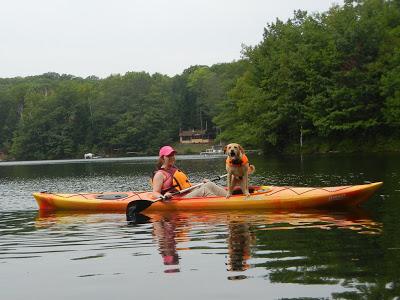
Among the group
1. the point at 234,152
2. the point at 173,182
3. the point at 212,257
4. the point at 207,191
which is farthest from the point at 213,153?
the point at 212,257

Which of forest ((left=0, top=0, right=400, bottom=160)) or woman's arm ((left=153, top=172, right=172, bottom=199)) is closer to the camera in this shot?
woman's arm ((left=153, top=172, right=172, bottom=199))

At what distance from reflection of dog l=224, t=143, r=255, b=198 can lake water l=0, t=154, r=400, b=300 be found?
0.86 meters

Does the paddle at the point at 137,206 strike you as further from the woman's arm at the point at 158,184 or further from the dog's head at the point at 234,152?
the dog's head at the point at 234,152

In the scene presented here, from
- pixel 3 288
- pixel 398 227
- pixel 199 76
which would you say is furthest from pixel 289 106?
pixel 199 76

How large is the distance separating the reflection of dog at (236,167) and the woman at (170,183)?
0.54 metres

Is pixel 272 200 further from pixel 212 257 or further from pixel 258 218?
pixel 212 257

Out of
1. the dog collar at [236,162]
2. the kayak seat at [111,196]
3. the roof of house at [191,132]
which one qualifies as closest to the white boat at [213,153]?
the roof of house at [191,132]

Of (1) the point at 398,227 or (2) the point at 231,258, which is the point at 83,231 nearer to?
(2) the point at 231,258

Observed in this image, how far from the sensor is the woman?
12.6 meters

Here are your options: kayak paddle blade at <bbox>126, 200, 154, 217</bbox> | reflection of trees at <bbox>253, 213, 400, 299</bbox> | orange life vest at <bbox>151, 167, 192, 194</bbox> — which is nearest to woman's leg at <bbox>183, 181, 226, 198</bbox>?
orange life vest at <bbox>151, 167, 192, 194</bbox>

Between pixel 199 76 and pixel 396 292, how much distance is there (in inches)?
3992

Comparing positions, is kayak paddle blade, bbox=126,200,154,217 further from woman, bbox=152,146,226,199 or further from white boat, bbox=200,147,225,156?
white boat, bbox=200,147,225,156

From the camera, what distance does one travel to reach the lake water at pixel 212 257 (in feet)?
17.4

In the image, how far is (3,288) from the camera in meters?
5.77
